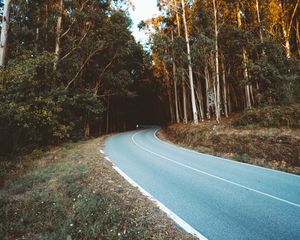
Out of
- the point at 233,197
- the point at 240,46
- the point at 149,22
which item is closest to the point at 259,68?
the point at 240,46

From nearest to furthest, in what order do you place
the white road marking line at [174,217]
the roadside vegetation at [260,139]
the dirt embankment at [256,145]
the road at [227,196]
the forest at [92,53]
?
1. the white road marking line at [174,217]
2. the road at [227,196]
3. the dirt embankment at [256,145]
4. the roadside vegetation at [260,139]
5. the forest at [92,53]

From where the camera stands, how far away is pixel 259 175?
23.9 feet

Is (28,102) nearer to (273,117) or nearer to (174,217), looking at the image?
(174,217)

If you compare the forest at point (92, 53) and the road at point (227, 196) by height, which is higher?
the forest at point (92, 53)

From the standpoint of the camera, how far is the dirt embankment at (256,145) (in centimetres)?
877

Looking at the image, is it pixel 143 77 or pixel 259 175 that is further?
pixel 143 77

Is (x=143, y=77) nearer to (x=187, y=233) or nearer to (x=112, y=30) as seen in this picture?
(x=112, y=30)

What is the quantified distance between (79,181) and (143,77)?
31.8 m

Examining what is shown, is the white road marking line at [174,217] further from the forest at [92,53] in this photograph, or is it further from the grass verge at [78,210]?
the forest at [92,53]

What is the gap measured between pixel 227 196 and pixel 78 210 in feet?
13.5

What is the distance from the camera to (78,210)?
4328 millimetres

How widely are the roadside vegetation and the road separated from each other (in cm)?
159

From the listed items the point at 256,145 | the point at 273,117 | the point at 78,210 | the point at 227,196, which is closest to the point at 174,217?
the point at 227,196

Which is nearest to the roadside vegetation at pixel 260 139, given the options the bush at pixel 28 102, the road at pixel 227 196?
the road at pixel 227 196
